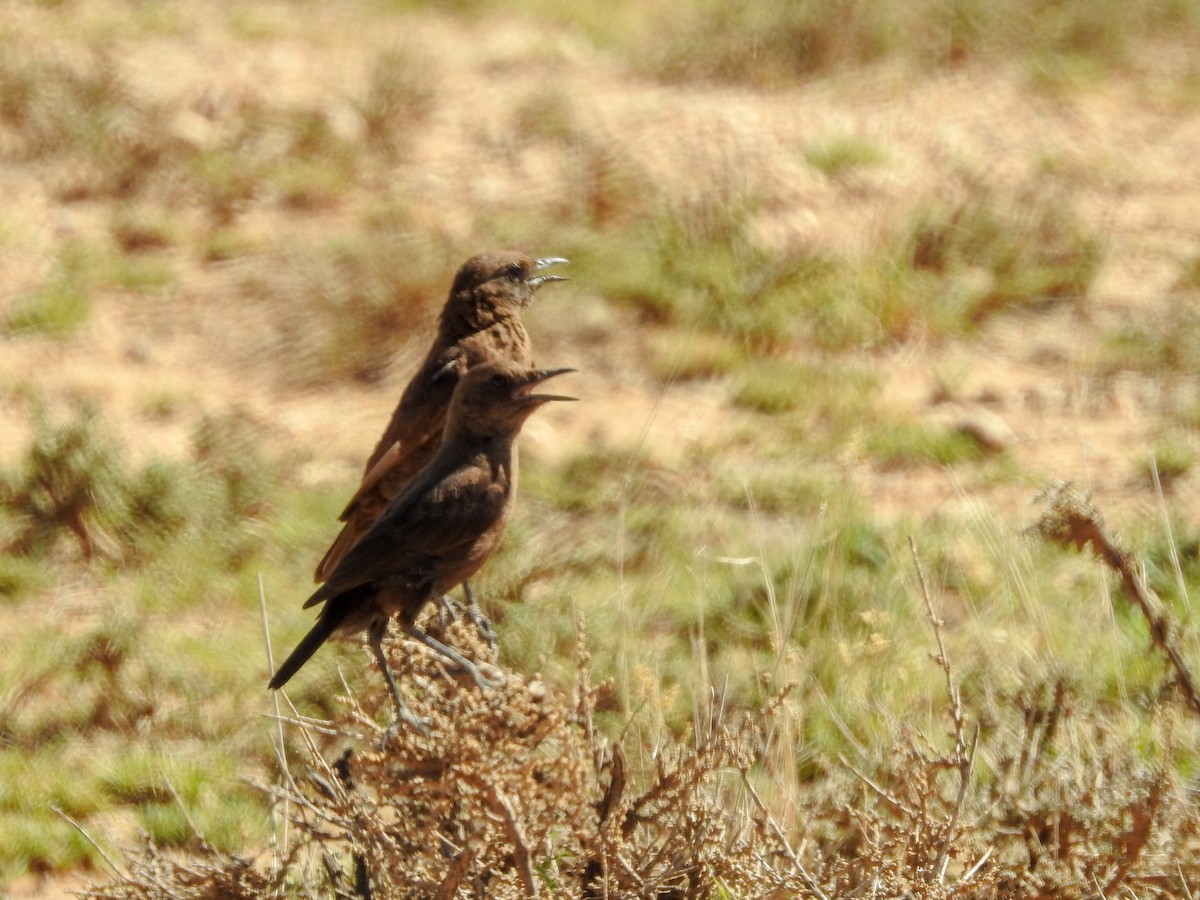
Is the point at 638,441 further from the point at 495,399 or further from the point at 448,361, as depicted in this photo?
the point at 495,399

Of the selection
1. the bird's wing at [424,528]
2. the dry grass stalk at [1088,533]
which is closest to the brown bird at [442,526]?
the bird's wing at [424,528]

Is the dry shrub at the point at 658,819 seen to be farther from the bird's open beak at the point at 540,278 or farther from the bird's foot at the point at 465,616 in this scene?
the bird's open beak at the point at 540,278

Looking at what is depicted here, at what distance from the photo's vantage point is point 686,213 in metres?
9.20

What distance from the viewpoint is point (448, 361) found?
539 cm

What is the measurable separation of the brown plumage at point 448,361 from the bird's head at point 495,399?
782mm

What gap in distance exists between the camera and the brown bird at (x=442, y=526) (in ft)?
13.4

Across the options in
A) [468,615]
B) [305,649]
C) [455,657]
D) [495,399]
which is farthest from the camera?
[468,615]

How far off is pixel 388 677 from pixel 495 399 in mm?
736

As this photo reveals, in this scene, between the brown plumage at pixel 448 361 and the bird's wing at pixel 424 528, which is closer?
the bird's wing at pixel 424 528

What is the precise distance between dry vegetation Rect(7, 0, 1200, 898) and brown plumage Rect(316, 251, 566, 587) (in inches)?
21.1

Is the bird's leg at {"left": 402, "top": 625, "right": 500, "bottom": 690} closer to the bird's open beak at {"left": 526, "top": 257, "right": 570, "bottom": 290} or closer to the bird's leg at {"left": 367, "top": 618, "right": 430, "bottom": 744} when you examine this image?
the bird's leg at {"left": 367, "top": 618, "right": 430, "bottom": 744}

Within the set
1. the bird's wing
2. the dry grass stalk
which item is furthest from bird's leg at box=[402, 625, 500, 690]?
the dry grass stalk

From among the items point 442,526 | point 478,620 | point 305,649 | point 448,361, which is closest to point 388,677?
point 305,649

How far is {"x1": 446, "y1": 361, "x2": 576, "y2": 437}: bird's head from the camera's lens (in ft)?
13.8
